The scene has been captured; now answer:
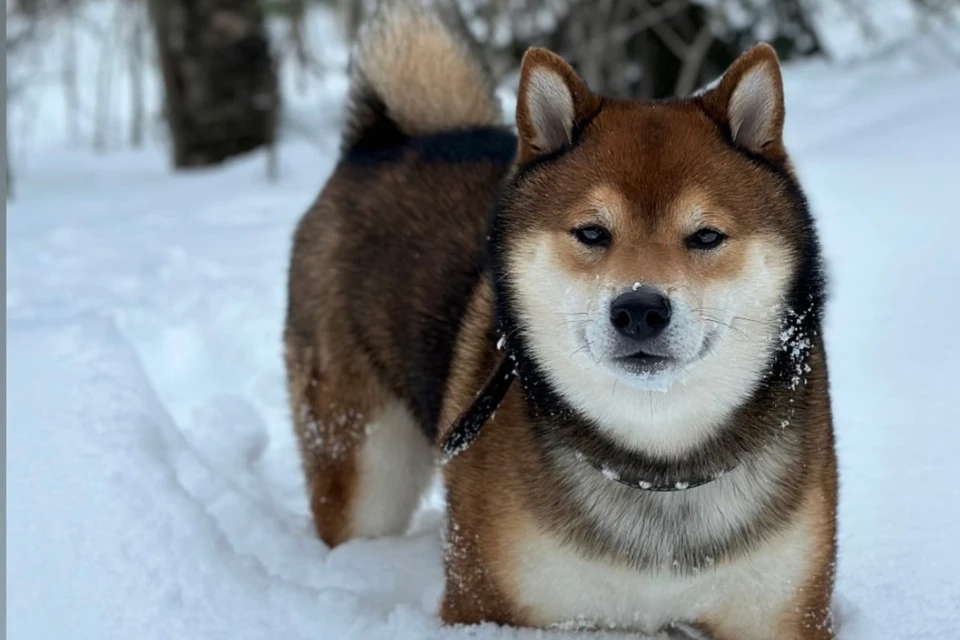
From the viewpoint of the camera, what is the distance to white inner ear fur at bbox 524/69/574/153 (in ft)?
7.93

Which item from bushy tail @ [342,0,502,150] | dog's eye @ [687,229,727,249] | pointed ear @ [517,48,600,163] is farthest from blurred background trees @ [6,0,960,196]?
dog's eye @ [687,229,727,249]

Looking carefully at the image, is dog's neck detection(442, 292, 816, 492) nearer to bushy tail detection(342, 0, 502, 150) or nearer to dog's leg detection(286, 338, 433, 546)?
dog's leg detection(286, 338, 433, 546)

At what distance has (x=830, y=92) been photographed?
27.2 ft

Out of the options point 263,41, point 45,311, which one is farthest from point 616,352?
point 263,41

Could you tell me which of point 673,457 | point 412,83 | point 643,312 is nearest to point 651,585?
point 673,457

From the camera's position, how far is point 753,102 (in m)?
2.40

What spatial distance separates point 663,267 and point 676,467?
442mm

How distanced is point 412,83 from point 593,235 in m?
1.51

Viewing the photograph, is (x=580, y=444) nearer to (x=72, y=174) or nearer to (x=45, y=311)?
(x=45, y=311)

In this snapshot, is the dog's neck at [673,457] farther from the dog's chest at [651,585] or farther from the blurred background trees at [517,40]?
the blurred background trees at [517,40]

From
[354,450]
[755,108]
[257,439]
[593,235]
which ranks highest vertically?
[755,108]

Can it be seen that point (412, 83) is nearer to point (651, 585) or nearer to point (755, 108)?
point (755, 108)

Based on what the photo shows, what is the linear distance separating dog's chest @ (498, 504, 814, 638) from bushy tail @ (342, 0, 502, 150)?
1589 millimetres

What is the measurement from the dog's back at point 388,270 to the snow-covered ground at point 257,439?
0.23 meters
